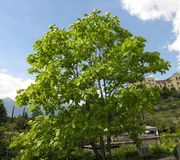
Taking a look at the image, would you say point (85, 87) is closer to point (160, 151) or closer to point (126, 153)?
point (126, 153)

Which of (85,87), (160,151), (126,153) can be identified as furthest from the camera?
(160,151)

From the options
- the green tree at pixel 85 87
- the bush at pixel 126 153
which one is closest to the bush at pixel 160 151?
the bush at pixel 126 153

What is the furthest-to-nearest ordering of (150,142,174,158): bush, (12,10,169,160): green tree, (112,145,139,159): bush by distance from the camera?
(150,142,174,158): bush, (112,145,139,159): bush, (12,10,169,160): green tree

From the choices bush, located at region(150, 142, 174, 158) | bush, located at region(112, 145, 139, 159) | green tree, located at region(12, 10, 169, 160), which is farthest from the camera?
bush, located at region(150, 142, 174, 158)

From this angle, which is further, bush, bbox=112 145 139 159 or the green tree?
bush, bbox=112 145 139 159

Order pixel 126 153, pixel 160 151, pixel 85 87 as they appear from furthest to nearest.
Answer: pixel 160 151 → pixel 126 153 → pixel 85 87

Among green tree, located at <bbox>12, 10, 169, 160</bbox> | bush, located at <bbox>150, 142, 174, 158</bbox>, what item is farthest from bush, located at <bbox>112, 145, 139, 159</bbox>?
green tree, located at <bbox>12, 10, 169, 160</bbox>

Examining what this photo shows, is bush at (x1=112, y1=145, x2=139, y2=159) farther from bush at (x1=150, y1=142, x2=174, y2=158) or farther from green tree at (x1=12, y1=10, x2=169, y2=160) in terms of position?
green tree at (x1=12, y1=10, x2=169, y2=160)

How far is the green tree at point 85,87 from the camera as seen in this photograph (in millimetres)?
13211

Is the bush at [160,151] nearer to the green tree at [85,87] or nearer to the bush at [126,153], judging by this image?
the bush at [126,153]

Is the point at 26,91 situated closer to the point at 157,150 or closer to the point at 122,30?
the point at 122,30

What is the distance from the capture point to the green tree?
13211 millimetres

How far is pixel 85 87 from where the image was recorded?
13680mm

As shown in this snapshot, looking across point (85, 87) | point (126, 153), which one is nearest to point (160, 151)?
point (126, 153)
